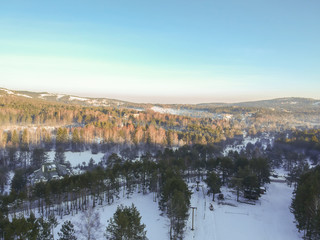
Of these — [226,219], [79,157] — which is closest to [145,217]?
[226,219]

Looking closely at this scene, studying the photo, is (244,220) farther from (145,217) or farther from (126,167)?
(126,167)

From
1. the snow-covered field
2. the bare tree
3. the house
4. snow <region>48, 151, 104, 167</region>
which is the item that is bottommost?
snow <region>48, 151, 104, 167</region>

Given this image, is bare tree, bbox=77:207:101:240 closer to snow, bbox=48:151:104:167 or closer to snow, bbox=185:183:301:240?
snow, bbox=185:183:301:240

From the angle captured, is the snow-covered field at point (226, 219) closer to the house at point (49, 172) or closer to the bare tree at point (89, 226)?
the bare tree at point (89, 226)

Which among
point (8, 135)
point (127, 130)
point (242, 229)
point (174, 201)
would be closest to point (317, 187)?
point (242, 229)

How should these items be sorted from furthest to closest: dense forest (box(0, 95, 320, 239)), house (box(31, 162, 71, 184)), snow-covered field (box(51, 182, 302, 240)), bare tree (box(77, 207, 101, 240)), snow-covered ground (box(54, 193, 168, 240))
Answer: house (box(31, 162, 71, 184))
snow-covered field (box(51, 182, 302, 240))
snow-covered ground (box(54, 193, 168, 240))
dense forest (box(0, 95, 320, 239))
bare tree (box(77, 207, 101, 240))

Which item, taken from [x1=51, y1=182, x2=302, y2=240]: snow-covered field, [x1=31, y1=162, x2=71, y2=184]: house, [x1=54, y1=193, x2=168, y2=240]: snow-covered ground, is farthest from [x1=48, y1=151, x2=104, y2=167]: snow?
[x1=51, y1=182, x2=302, y2=240]: snow-covered field

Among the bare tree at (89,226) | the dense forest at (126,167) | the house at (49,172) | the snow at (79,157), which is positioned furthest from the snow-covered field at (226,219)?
the snow at (79,157)
